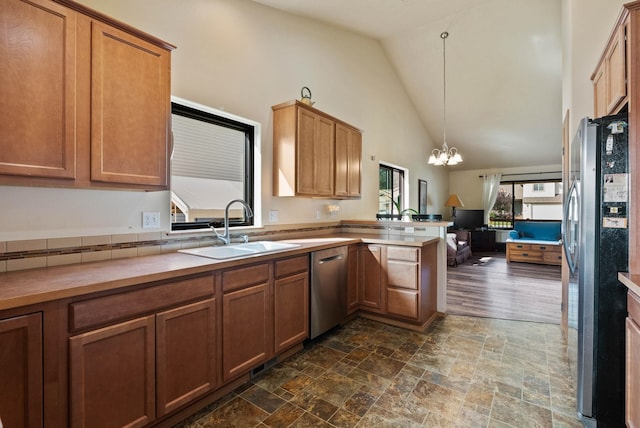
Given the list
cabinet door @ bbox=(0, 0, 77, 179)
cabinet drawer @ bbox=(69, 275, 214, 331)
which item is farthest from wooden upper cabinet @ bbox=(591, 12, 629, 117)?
cabinet door @ bbox=(0, 0, 77, 179)

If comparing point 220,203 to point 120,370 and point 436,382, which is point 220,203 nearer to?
point 120,370

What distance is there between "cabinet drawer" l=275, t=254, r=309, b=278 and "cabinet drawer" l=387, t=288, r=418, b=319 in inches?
41.1

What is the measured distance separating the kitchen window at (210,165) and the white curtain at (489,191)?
7.52 meters

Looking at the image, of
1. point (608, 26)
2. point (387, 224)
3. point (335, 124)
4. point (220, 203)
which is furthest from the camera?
point (387, 224)

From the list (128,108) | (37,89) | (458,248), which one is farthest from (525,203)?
(37,89)

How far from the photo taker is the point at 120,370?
137 centimetres

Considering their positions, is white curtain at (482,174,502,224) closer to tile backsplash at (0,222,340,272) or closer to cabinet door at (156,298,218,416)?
tile backsplash at (0,222,340,272)

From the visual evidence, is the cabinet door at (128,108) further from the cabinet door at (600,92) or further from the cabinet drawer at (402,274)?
the cabinet door at (600,92)

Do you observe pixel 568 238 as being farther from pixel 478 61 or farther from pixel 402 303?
pixel 478 61

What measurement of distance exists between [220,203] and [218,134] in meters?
0.62

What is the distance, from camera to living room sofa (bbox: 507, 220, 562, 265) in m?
6.10

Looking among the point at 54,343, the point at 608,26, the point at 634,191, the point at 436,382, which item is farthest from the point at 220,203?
the point at 608,26

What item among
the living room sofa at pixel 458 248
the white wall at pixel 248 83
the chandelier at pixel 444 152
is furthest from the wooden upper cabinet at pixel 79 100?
the living room sofa at pixel 458 248

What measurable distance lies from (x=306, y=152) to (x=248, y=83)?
821 mm
